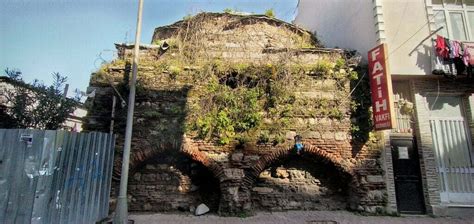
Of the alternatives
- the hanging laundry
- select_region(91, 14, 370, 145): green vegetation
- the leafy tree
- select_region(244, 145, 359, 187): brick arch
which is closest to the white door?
the hanging laundry

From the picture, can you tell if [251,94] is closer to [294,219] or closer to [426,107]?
[294,219]

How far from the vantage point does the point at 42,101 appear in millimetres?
7238

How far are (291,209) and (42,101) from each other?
281 inches

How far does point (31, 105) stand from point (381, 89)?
358 inches

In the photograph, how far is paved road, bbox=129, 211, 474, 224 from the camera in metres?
6.46

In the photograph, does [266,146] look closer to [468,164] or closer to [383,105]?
[383,105]

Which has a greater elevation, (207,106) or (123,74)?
(123,74)

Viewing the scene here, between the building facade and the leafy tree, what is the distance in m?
8.96

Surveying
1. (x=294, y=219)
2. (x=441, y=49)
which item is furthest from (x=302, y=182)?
(x=441, y=49)

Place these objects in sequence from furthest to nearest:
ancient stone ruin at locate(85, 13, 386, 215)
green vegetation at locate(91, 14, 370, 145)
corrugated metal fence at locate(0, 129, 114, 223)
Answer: green vegetation at locate(91, 14, 370, 145) < ancient stone ruin at locate(85, 13, 386, 215) < corrugated metal fence at locate(0, 129, 114, 223)

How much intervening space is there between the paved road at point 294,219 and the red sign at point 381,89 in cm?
229

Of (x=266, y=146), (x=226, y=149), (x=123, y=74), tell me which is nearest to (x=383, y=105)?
(x=266, y=146)

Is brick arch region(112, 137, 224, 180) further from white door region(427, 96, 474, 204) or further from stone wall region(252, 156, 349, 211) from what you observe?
white door region(427, 96, 474, 204)

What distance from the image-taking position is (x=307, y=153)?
7531 mm
